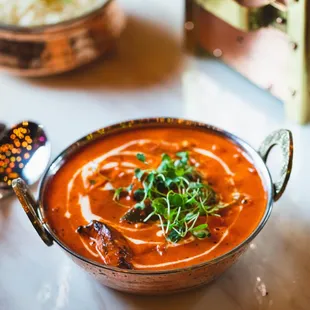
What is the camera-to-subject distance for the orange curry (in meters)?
0.68

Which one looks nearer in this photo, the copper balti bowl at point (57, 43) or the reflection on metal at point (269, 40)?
the reflection on metal at point (269, 40)

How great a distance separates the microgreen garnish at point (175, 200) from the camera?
2.29 ft

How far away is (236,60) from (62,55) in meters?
0.30

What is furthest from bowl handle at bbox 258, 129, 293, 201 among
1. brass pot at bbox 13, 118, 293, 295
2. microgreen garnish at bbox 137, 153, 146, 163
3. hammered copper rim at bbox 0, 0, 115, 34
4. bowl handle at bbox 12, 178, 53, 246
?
hammered copper rim at bbox 0, 0, 115, 34

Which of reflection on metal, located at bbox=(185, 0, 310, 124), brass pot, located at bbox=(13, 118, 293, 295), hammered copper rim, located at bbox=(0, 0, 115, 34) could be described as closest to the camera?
brass pot, located at bbox=(13, 118, 293, 295)

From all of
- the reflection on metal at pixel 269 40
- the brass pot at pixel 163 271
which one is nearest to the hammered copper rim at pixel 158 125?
the brass pot at pixel 163 271

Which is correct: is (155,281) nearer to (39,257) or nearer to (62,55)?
(39,257)

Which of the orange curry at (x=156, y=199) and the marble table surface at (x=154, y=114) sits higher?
the orange curry at (x=156, y=199)

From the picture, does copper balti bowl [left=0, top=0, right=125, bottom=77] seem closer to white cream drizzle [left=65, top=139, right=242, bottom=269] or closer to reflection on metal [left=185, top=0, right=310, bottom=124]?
reflection on metal [left=185, top=0, right=310, bottom=124]

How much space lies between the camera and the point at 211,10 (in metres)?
1.04

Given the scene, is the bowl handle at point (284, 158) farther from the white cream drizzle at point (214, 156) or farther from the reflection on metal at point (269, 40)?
the reflection on metal at point (269, 40)

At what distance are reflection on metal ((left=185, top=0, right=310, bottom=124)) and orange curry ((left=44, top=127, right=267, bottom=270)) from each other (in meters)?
0.20

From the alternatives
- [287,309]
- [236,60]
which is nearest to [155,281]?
[287,309]

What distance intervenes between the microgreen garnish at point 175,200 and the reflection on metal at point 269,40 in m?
0.27
